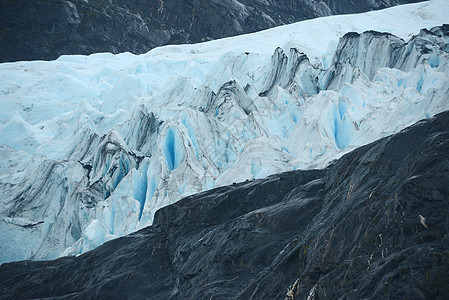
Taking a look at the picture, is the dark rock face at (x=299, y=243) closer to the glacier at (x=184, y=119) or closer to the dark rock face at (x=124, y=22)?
the glacier at (x=184, y=119)

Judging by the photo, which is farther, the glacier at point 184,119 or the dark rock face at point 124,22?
the dark rock face at point 124,22

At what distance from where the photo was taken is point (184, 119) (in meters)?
19.5

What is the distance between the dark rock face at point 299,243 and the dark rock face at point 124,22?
41712 mm

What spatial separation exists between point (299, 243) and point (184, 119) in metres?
13.7

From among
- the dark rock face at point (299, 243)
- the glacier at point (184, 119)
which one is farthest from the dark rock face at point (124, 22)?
the dark rock face at point (299, 243)

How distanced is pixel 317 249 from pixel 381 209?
90 cm

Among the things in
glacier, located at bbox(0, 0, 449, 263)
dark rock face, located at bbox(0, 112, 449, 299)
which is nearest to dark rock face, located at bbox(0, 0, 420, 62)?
glacier, located at bbox(0, 0, 449, 263)

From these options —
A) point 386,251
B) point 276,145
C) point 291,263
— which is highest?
point 386,251

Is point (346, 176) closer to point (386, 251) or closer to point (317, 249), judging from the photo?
point (317, 249)

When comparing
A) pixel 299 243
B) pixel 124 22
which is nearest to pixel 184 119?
pixel 299 243

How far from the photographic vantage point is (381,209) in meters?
5.32

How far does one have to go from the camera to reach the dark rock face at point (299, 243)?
462 centimetres

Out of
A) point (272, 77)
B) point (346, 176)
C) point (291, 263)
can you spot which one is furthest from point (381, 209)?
point (272, 77)

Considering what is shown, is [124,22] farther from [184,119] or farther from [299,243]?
[299,243]
